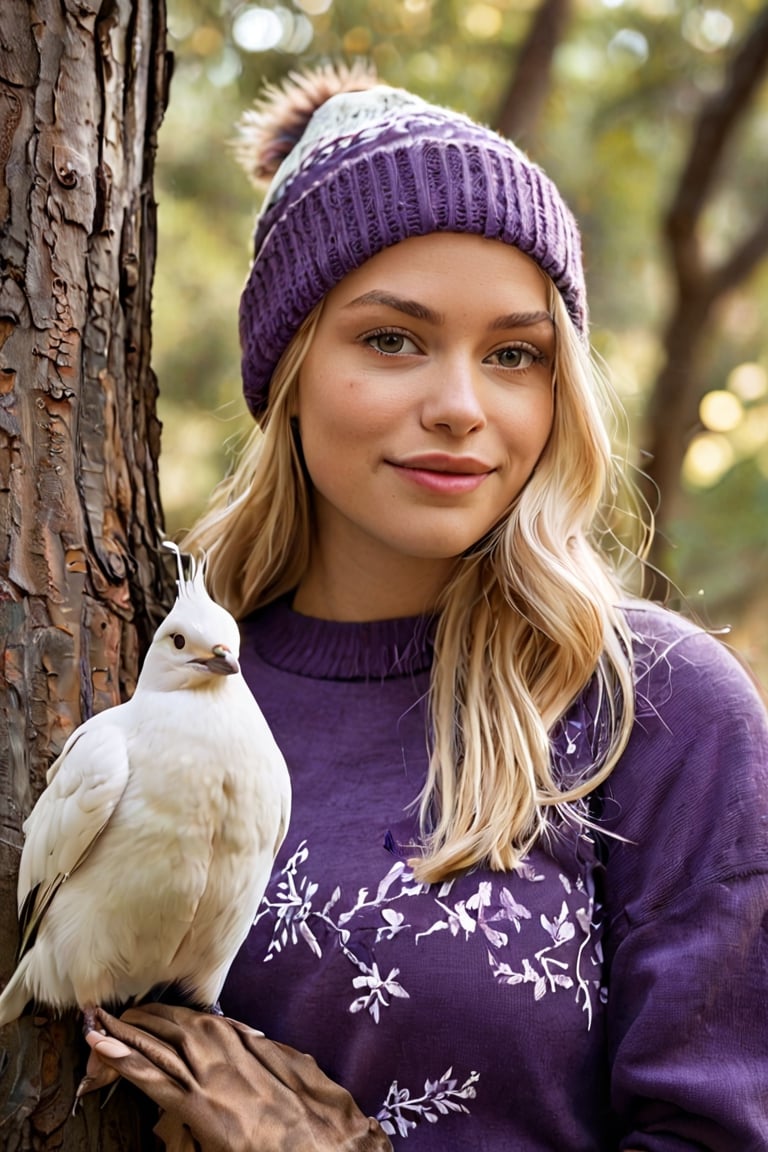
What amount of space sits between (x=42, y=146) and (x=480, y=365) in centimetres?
75

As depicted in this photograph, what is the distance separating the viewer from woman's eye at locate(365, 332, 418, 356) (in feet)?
6.35

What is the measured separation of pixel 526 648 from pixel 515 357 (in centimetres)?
49

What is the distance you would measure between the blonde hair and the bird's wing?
56 centimetres

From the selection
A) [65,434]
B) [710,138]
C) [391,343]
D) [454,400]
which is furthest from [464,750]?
[710,138]

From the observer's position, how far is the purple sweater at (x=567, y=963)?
168 cm

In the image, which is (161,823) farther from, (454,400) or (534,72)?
(534,72)

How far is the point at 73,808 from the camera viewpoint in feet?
4.72

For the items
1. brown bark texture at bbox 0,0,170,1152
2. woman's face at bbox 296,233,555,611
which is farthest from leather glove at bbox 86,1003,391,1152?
woman's face at bbox 296,233,555,611

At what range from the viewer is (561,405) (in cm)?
201

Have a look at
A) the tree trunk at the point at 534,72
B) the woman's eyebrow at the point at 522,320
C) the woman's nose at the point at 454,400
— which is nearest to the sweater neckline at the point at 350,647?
the woman's nose at the point at 454,400

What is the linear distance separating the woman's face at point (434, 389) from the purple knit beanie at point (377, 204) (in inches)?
1.5

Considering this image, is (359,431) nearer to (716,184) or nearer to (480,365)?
(480,365)

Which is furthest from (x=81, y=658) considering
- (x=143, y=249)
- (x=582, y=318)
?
(x=582, y=318)

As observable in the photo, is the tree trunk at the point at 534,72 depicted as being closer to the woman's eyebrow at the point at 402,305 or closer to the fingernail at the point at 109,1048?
the woman's eyebrow at the point at 402,305
